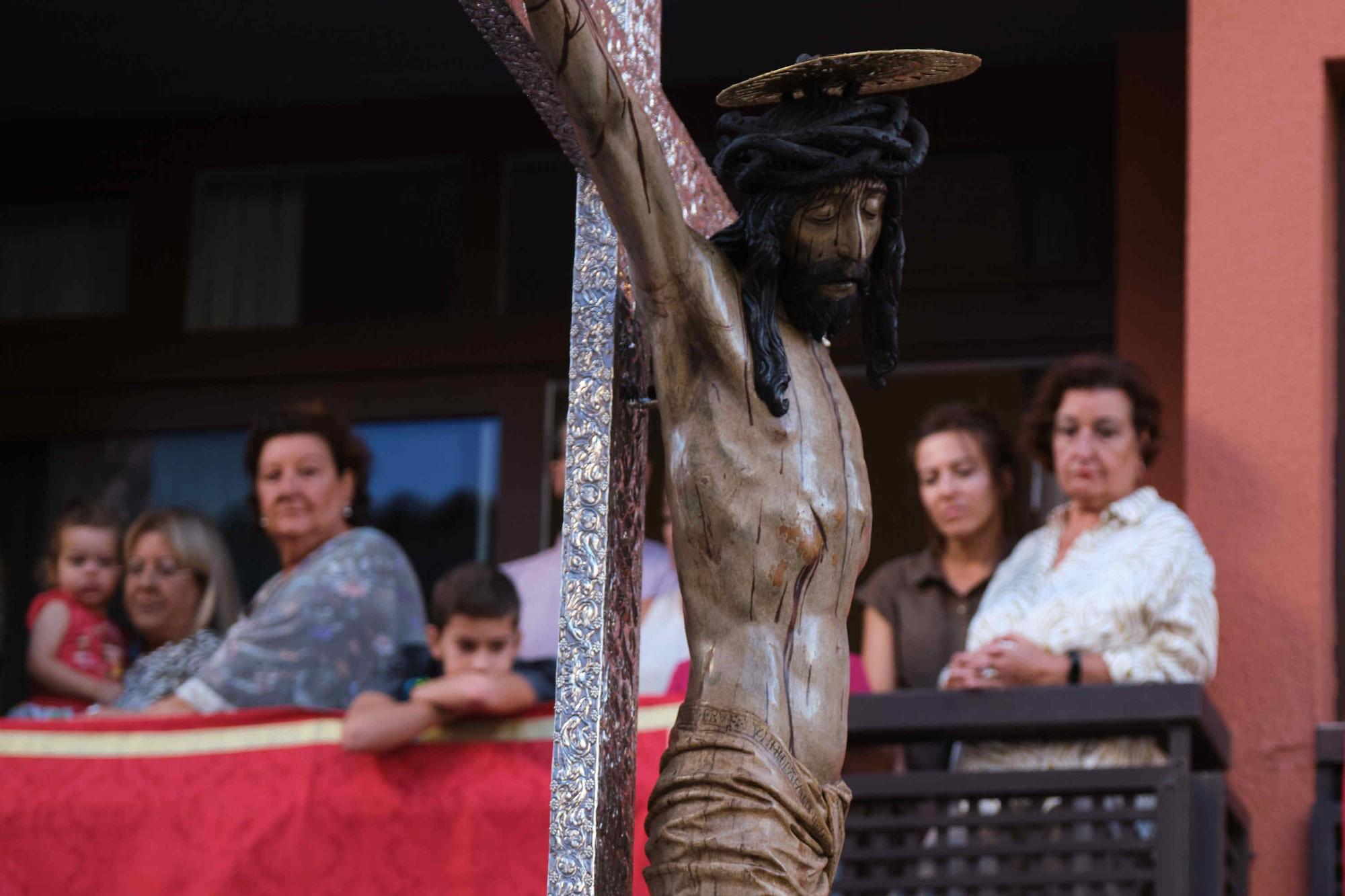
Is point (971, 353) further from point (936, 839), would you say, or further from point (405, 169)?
point (936, 839)

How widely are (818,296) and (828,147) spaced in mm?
221

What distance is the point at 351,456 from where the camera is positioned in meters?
6.28

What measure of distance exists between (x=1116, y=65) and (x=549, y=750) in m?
3.95

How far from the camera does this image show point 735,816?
3.46 metres

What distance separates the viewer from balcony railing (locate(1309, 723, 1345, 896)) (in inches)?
233

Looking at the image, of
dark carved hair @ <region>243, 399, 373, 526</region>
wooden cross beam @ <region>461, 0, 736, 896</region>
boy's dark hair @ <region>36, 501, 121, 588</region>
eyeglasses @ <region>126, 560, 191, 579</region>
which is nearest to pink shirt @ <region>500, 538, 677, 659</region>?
dark carved hair @ <region>243, 399, 373, 526</region>

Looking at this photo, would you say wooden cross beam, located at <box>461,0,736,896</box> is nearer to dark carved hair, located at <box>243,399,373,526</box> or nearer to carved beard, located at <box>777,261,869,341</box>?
carved beard, located at <box>777,261,869,341</box>

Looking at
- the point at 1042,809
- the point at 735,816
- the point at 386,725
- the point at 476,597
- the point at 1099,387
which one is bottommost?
the point at 735,816

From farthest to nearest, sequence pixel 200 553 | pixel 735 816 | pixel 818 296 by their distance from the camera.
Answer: pixel 200 553, pixel 818 296, pixel 735 816

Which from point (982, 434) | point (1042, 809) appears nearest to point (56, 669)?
point (982, 434)

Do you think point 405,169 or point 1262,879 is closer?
point 1262,879

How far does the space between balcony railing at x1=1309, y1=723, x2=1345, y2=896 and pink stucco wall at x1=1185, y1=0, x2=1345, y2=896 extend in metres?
0.05

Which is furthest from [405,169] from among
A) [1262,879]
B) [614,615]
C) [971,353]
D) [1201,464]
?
[614,615]

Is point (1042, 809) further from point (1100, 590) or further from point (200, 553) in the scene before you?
point (200, 553)
